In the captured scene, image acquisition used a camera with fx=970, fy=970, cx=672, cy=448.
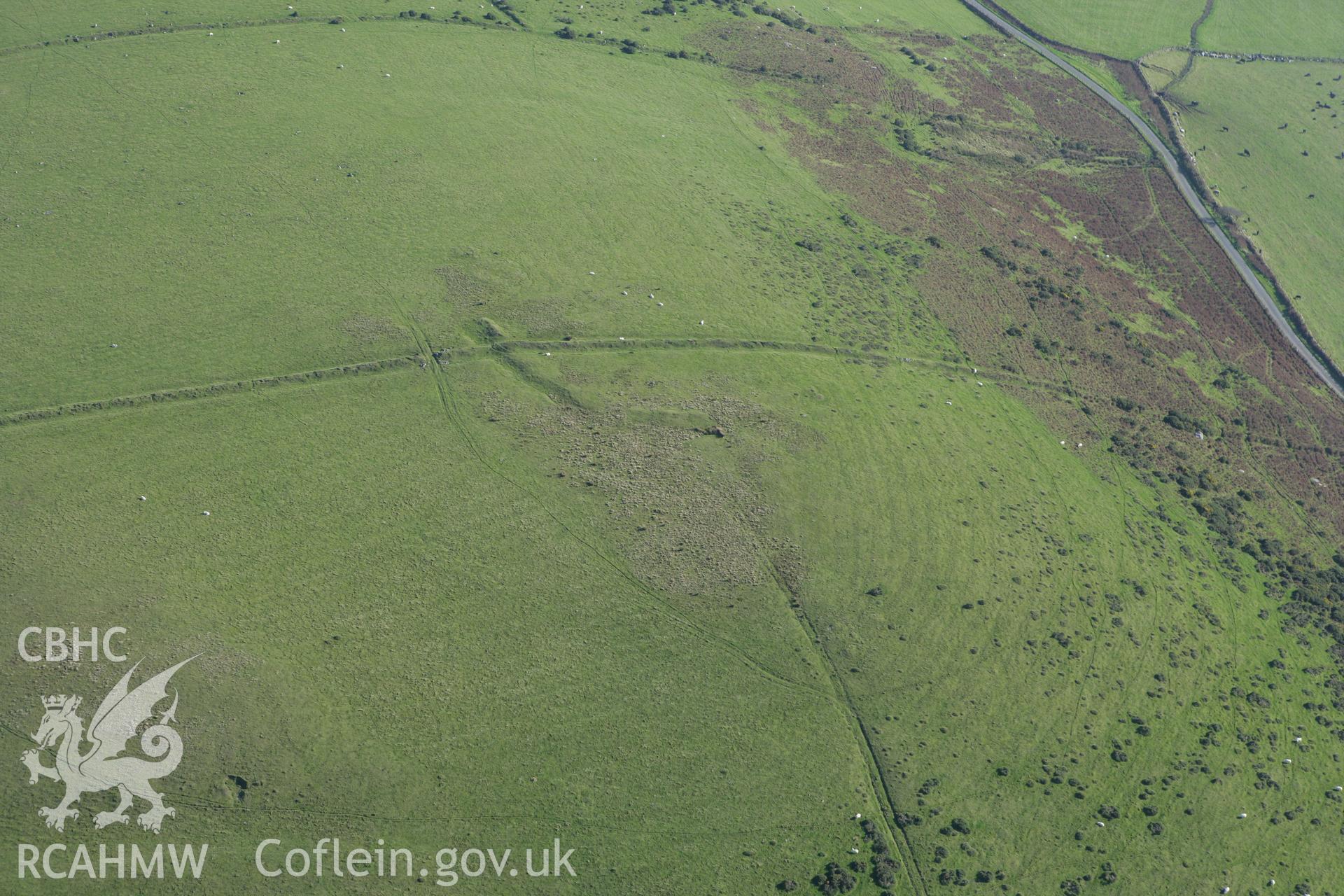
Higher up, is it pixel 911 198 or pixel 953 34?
pixel 953 34

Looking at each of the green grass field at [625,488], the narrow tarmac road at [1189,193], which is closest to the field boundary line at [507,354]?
the green grass field at [625,488]

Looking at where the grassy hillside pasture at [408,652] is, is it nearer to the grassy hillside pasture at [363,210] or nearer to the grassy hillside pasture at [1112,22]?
the grassy hillside pasture at [363,210]

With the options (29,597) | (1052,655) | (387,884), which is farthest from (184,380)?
(1052,655)

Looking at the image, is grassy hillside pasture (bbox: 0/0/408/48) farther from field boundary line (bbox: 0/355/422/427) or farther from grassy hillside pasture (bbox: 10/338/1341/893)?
grassy hillside pasture (bbox: 10/338/1341/893)

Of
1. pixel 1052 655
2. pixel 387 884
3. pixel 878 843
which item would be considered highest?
pixel 1052 655

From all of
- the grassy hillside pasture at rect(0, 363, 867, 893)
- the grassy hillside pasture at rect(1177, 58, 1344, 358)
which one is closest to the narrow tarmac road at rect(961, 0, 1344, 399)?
the grassy hillside pasture at rect(1177, 58, 1344, 358)

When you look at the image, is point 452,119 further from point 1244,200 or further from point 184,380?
point 1244,200
